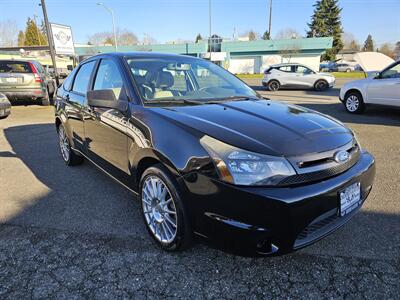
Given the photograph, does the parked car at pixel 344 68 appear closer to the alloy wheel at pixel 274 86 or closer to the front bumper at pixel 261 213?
the alloy wheel at pixel 274 86

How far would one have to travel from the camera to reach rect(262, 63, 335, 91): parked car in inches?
679

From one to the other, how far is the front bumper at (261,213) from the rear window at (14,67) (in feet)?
36.6

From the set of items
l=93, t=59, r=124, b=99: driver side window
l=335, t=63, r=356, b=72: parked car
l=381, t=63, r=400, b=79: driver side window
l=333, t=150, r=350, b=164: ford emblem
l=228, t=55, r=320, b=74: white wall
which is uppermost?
l=93, t=59, r=124, b=99: driver side window

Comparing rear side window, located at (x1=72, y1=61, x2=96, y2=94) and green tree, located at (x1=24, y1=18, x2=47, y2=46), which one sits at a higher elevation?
green tree, located at (x1=24, y1=18, x2=47, y2=46)

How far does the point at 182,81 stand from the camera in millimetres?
3391

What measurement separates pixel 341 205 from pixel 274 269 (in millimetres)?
706

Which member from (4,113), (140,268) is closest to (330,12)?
(4,113)

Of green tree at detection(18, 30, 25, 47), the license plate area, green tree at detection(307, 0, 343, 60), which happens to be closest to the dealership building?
green tree at detection(307, 0, 343, 60)

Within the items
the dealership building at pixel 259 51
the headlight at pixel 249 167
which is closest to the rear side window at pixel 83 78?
the headlight at pixel 249 167

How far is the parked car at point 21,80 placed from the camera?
35.0 ft

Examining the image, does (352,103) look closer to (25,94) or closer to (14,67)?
(25,94)

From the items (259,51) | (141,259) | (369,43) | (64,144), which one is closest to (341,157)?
(141,259)

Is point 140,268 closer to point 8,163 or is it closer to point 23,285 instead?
point 23,285

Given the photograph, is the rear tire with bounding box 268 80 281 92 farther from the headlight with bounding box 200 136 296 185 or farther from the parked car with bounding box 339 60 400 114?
the headlight with bounding box 200 136 296 185
